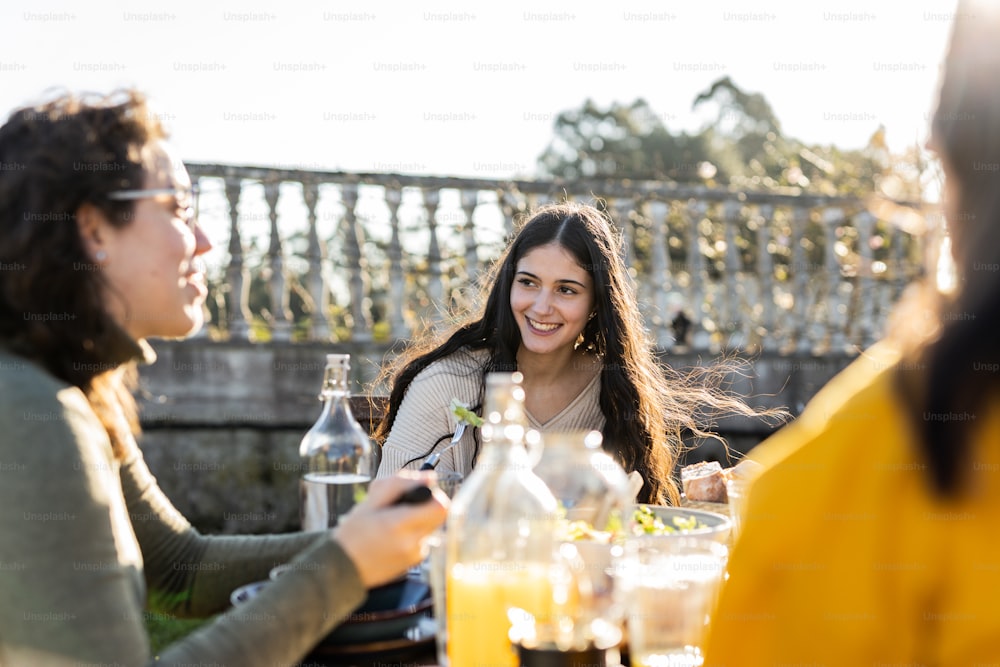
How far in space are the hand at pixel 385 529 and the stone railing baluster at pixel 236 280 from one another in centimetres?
440

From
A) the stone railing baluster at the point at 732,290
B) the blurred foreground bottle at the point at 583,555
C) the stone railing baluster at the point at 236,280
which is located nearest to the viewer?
the blurred foreground bottle at the point at 583,555

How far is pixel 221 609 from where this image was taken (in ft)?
6.56

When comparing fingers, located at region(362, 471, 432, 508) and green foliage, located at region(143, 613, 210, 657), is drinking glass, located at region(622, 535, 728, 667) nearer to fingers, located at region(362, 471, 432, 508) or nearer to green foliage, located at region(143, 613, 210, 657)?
fingers, located at region(362, 471, 432, 508)

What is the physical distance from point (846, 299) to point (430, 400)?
454 cm

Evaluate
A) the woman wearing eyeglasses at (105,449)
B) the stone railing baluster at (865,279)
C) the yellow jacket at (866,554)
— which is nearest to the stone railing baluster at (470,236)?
the stone railing baluster at (865,279)

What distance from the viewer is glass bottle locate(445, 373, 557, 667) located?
4.44ft

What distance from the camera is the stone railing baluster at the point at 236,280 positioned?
555 cm

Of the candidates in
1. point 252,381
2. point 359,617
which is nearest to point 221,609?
point 359,617

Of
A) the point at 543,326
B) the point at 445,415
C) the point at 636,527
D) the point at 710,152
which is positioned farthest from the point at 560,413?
the point at 710,152

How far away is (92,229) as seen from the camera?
160 cm

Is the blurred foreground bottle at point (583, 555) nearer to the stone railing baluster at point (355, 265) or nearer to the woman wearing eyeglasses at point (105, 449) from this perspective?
the woman wearing eyeglasses at point (105, 449)

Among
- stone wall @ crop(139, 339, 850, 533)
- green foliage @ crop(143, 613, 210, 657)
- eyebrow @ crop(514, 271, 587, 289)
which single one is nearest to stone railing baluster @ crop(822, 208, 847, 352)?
stone wall @ crop(139, 339, 850, 533)

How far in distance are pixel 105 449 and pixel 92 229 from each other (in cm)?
39

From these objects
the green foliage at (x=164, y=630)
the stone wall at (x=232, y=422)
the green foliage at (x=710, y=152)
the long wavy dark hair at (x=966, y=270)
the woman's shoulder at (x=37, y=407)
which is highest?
the green foliage at (x=710, y=152)
